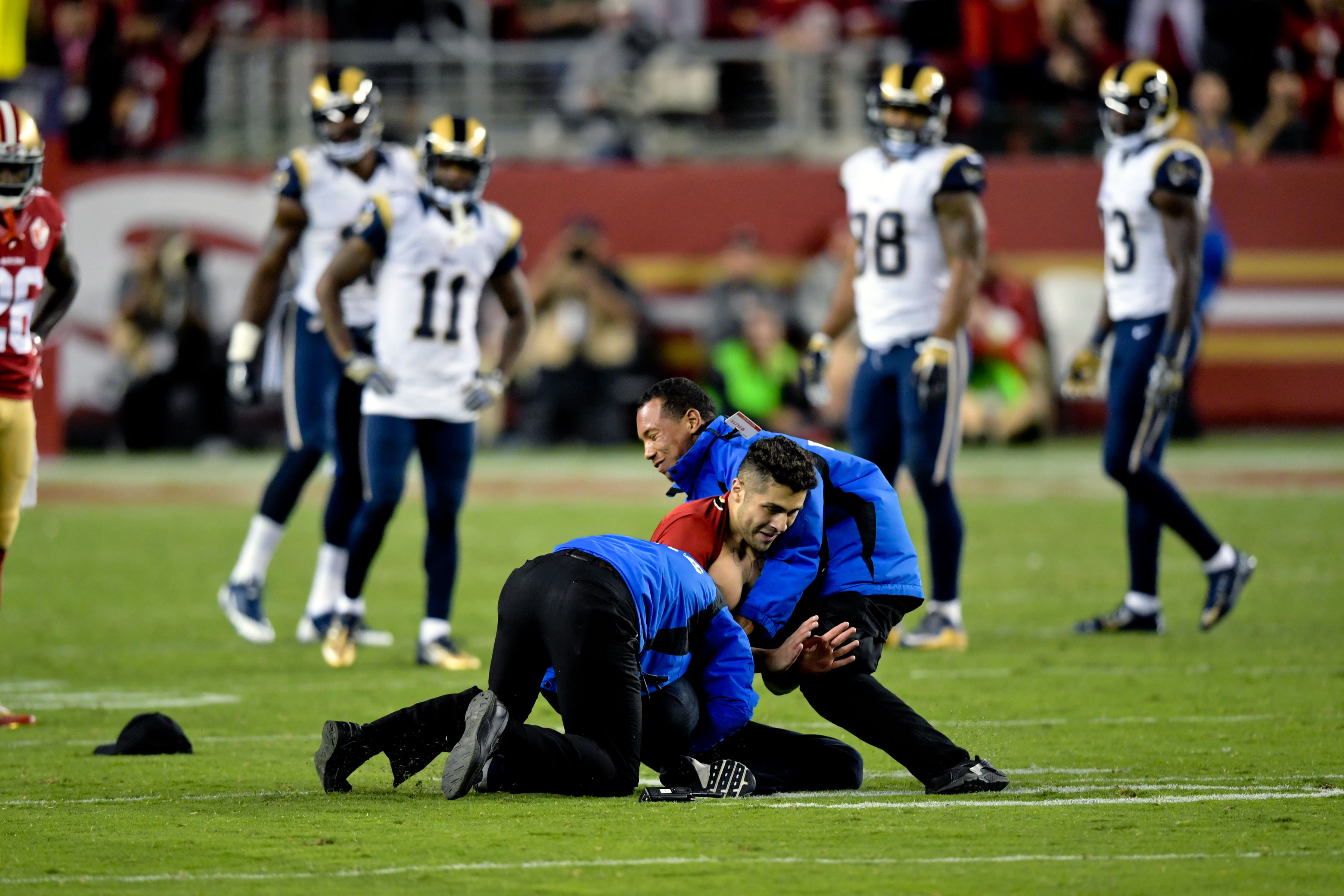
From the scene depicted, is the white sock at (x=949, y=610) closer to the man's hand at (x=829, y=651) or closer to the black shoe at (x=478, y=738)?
the man's hand at (x=829, y=651)

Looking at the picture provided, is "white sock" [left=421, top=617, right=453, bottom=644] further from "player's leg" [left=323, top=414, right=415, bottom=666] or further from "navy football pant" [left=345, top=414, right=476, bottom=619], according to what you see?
"player's leg" [left=323, top=414, right=415, bottom=666]

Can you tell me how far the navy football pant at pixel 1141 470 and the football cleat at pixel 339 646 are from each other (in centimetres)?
321

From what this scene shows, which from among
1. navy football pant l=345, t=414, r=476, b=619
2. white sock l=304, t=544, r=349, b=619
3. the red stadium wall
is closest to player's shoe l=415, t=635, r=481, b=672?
navy football pant l=345, t=414, r=476, b=619

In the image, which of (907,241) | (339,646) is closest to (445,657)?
(339,646)

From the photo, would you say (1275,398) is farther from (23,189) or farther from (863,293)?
(23,189)

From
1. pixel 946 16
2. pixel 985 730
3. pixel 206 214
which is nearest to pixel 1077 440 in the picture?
pixel 946 16

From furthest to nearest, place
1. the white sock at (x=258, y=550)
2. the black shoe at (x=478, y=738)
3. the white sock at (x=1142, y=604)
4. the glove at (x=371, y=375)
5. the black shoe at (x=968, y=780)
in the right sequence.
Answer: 1. the white sock at (x=258, y=550)
2. the white sock at (x=1142, y=604)
3. the glove at (x=371, y=375)
4. the black shoe at (x=968, y=780)
5. the black shoe at (x=478, y=738)

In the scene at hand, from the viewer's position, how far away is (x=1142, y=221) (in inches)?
328

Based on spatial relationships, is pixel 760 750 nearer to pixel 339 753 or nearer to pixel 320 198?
pixel 339 753

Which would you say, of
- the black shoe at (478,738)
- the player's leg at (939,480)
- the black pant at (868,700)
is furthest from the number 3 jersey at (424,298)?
the black shoe at (478,738)

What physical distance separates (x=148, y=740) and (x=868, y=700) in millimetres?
2205

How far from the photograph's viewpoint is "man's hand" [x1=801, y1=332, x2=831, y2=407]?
8586 millimetres

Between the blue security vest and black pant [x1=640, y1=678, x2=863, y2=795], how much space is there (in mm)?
290

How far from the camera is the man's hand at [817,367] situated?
859cm
